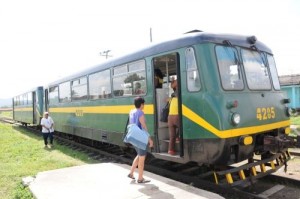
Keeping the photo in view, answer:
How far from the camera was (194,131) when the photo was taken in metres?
6.51

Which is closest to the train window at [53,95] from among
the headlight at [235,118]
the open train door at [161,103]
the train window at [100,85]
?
the train window at [100,85]

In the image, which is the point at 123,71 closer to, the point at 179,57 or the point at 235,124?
the point at 179,57

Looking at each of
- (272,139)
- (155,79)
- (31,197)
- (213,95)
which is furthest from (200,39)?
(31,197)

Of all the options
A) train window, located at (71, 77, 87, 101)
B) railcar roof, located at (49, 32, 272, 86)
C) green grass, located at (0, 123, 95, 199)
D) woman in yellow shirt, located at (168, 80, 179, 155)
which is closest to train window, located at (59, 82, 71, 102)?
train window, located at (71, 77, 87, 101)

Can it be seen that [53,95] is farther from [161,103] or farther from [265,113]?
[265,113]

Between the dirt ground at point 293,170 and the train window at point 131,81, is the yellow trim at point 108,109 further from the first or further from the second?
the dirt ground at point 293,170

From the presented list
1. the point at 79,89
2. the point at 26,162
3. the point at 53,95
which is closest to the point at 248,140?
the point at 26,162

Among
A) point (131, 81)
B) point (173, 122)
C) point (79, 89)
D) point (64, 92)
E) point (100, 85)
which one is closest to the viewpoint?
point (173, 122)

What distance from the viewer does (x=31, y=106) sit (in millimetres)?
23297

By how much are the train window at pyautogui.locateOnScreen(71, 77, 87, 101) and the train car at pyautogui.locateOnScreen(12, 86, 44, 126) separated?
7.99 m

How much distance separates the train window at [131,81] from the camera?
8.18m

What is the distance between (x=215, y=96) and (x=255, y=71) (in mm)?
1521

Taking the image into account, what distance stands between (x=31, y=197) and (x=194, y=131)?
3224mm

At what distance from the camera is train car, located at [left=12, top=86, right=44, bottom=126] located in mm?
21031
